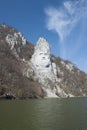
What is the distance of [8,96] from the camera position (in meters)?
146

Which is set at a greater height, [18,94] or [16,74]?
[16,74]

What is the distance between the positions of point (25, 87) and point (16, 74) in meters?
13.0

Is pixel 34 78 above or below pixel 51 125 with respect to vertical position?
above

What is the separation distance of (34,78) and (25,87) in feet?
97.9

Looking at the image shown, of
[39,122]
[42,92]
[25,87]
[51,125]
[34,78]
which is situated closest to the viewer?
[51,125]

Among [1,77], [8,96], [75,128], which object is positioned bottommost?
[75,128]

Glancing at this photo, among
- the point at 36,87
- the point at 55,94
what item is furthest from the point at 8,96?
the point at 55,94

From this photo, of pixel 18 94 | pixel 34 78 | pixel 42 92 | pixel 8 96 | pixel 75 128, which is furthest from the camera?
pixel 34 78

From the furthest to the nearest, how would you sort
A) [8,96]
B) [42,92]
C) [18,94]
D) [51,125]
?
[42,92], [18,94], [8,96], [51,125]

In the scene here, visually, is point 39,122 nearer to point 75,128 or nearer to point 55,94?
point 75,128

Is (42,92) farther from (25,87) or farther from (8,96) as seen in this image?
(8,96)

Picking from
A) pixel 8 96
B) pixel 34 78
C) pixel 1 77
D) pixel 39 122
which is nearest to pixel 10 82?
pixel 1 77

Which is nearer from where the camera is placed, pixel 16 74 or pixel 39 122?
pixel 39 122

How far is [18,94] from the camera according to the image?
156 m
